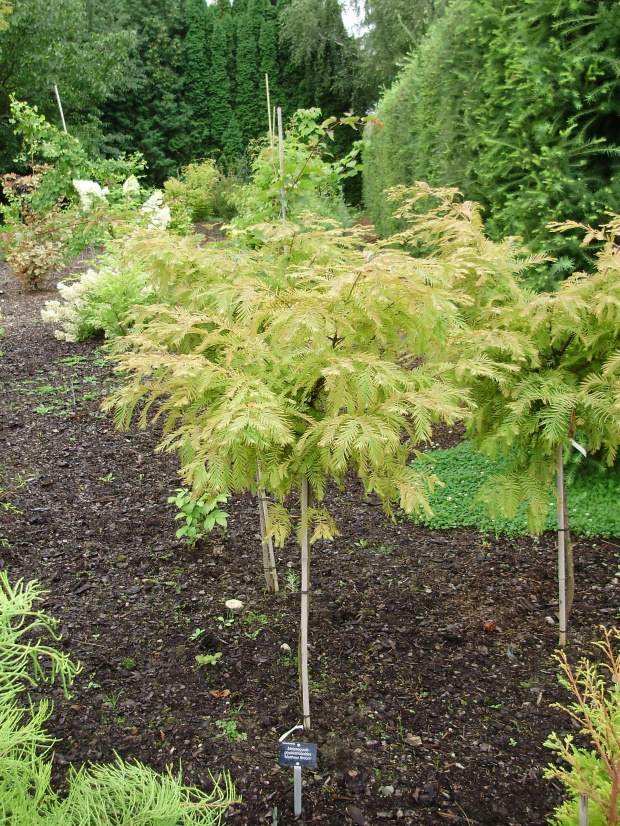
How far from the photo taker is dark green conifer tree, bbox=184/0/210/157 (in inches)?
990

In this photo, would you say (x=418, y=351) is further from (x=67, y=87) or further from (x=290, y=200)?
(x=67, y=87)

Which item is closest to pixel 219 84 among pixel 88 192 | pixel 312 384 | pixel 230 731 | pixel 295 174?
pixel 88 192

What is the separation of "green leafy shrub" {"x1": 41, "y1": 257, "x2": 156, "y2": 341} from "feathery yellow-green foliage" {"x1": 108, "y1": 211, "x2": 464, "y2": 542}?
474cm

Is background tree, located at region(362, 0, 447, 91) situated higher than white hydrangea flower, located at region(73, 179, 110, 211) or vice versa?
background tree, located at region(362, 0, 447, 91)

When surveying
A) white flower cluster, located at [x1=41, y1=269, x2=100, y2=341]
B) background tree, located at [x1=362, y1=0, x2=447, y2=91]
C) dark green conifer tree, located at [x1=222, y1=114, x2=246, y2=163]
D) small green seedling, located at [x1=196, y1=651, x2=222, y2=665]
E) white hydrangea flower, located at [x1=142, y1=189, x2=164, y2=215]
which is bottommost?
small green seedling, located at [x1=196, y1=651, x2=222, y2=665]

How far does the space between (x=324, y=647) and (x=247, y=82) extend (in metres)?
27.3

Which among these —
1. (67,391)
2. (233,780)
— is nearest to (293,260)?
(233,780)

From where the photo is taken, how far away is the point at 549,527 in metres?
3.74

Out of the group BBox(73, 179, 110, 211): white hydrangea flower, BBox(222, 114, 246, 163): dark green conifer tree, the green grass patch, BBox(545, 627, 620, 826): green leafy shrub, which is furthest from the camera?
BBox(222, 114, 246, 163): dark green conifer tree

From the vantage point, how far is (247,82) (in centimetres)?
2552

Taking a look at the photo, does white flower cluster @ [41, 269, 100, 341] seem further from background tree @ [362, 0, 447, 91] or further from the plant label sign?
background tree @ [362, 0, 447, 91]

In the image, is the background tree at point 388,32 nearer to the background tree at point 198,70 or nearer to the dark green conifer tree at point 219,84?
the dark green conifer tree at point 219,84

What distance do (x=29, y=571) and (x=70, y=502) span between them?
763mm

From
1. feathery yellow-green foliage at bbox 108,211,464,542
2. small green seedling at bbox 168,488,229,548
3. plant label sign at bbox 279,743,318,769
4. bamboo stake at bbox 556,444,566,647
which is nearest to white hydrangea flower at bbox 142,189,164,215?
small green seedling at bbox 168,488,229,548
